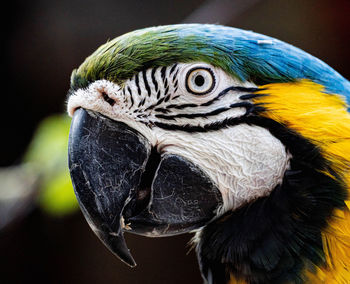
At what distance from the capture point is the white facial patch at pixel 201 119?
3.49 ft

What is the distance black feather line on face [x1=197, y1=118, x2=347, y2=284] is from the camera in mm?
1010

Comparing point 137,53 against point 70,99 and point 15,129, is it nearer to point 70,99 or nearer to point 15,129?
point 70,99

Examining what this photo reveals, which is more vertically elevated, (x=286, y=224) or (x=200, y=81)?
(x=200, y=81)

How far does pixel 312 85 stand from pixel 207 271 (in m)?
0.55

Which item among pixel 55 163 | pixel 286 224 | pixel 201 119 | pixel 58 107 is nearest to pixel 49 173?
pixel 55 163

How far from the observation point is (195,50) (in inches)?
41.4

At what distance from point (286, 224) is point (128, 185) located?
0.38 m

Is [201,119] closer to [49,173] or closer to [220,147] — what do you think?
[220,147]

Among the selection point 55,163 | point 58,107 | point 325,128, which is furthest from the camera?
point 58,107

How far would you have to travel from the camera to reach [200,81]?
3.50 ft

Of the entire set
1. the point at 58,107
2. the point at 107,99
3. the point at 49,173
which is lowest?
the point at 58,107

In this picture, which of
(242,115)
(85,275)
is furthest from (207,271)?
(85,275)

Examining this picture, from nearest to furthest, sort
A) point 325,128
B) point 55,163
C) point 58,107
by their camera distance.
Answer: point 325,128 < point 55,163 < point 58,107

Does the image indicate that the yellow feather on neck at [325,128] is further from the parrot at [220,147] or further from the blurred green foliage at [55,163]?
the blurred green foliage at [55,163]
